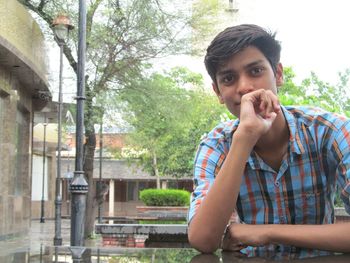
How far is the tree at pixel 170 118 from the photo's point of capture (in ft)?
53.3

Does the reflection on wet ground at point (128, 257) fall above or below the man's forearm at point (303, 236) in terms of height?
below

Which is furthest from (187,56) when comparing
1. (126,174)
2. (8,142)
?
(126,174)

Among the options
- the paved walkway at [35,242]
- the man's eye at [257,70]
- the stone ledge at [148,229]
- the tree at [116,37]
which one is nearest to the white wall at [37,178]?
the paved walkway at [35,242]

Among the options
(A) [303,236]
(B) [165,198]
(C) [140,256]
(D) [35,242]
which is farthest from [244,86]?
(B) [165,198]

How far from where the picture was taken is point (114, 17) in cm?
1514

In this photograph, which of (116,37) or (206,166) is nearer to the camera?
(206,166)

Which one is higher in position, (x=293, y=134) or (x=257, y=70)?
(x=257, y=70)

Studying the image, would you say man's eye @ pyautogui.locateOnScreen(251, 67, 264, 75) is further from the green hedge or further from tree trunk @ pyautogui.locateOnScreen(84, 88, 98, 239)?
tree trunk @ pyautogui.locateOnScreen(84, 88, 98, 239)

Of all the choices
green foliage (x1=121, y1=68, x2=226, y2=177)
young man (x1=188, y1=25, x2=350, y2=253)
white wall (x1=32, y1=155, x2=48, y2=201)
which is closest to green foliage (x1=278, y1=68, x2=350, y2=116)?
green foliage (x1=121, y1=68, x2=226, y2=177)

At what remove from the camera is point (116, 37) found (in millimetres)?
15125

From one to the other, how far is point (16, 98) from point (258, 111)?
1141 centimetres

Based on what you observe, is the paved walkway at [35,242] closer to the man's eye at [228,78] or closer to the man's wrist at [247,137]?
the man's wrist at [247,137]

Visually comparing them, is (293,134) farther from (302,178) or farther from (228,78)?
(228,78)

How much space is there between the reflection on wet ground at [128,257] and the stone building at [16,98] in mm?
8227
